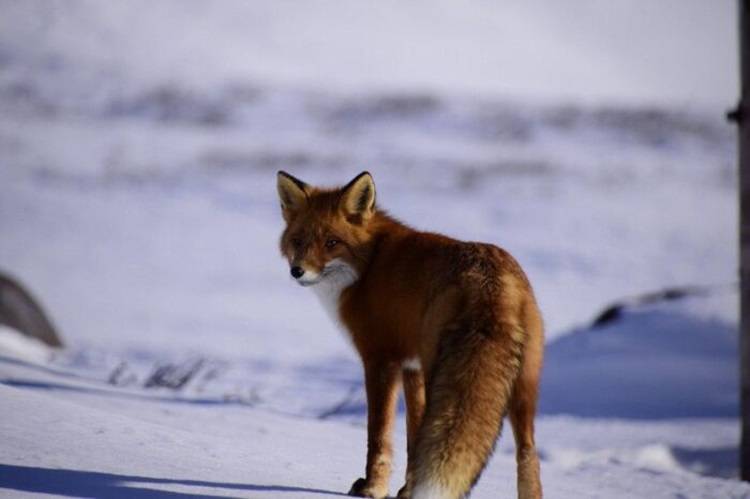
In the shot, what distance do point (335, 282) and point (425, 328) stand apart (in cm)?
64

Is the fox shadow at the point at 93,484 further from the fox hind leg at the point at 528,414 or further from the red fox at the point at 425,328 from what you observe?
the fox hind leg at the point at 528,414

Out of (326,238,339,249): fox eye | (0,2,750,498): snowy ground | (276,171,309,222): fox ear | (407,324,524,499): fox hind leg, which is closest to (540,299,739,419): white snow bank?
(0,2,750,498): snowy ground

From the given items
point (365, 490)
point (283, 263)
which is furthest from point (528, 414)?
point (283, 263)

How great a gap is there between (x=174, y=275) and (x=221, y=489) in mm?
11996

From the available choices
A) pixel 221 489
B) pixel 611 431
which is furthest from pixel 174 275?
pixel 221 489

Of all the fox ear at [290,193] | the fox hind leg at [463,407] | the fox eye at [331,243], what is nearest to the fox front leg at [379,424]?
the fox hind leg at [463,407]

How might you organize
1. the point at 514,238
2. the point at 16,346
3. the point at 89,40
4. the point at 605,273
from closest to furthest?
the point at 16,346 → the point at 605,273 → the point at 514,238 → the point at 89,40

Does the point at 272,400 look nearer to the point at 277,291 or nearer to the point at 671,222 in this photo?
the point at 277,291

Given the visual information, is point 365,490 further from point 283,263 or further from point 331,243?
point 283,263

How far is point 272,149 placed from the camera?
2631 cm

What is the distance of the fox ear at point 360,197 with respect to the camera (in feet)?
11.8

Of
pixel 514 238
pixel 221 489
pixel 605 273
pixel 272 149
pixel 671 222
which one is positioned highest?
pixel 272 149

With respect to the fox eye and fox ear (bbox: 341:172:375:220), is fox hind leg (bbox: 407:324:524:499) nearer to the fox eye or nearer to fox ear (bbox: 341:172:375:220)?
the fox eye

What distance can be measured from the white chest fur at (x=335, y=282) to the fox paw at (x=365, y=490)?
65cm
